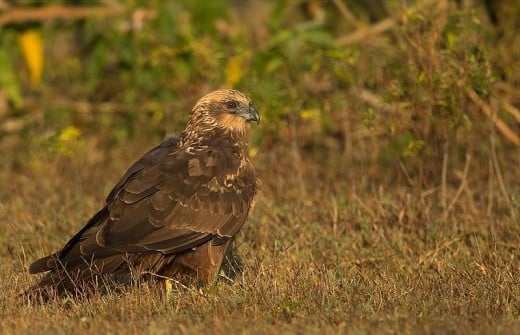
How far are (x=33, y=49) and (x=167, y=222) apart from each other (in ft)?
19.0

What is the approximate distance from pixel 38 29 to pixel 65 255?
5780 mm

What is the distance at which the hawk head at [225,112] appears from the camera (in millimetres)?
7570

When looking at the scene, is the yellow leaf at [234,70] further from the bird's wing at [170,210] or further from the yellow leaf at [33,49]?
the bird's wing at [170,210]

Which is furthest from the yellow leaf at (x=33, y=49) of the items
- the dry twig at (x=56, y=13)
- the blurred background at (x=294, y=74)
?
the dry twig at (x=56, y=13)

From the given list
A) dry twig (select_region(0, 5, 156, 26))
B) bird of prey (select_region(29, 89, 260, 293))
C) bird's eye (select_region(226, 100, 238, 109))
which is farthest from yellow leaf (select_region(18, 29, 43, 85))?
bird of prey (select_region(29, 89, 260, 293))

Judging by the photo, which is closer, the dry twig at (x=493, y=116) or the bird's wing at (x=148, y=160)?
the bird's wing at (x=148, y=160)

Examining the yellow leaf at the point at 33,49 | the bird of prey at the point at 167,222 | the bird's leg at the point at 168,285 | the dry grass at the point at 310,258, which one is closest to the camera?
the dry grass at the point at 310,258

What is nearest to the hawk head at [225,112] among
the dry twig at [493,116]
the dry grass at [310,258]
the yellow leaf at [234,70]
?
the dry grass at [310,258]

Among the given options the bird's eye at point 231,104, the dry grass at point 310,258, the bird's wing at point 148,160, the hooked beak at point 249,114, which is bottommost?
the dry grass at point 310,258

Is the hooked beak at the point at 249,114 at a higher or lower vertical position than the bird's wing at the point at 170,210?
higher

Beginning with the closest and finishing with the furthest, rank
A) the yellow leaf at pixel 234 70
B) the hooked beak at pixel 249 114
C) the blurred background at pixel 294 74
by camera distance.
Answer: the hooked beak at pixel 249 114, the blurred background at pixel 294 74, the yellow leaf at pixel 234 70

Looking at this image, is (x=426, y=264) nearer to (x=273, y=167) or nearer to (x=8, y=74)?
(x=273, y=167)

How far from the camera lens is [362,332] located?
5.26 m

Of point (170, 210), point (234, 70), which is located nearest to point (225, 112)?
point (170, 210)
